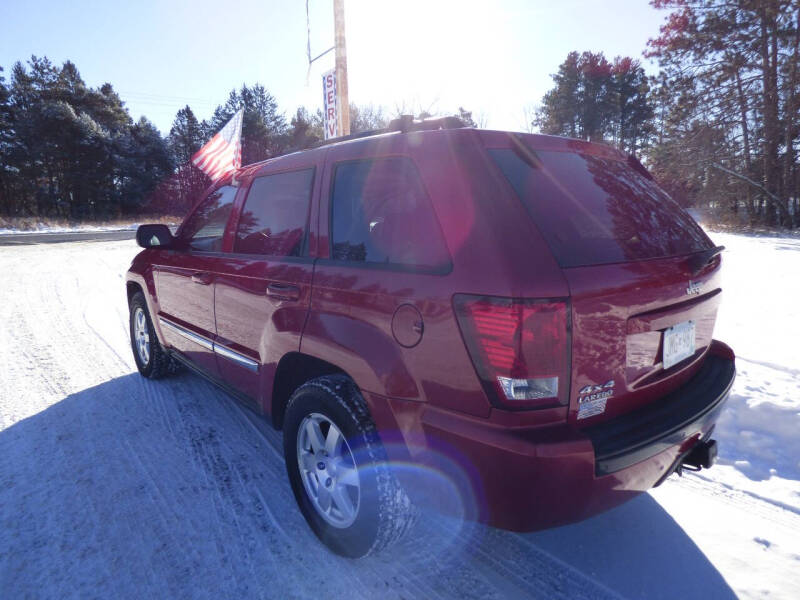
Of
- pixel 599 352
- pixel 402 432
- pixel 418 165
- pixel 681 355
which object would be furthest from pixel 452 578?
pixel 418 165

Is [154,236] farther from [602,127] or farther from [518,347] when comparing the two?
[602,127]

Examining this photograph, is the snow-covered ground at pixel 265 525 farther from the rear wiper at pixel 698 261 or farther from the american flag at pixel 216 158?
the american flag at pixel 216 158

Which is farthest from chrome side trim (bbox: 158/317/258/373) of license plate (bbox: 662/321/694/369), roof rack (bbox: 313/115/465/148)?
license plate (bbox: 662/321/694/369)

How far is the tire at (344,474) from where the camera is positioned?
1.83m

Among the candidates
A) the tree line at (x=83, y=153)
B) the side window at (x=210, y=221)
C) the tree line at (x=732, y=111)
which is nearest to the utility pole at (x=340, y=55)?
the side window at (x=210, y=221)

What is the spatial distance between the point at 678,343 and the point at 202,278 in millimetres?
2811

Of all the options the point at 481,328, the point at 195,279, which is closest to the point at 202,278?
the point at 195,279

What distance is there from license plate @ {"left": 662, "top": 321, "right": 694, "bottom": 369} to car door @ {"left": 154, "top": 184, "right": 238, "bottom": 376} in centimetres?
255

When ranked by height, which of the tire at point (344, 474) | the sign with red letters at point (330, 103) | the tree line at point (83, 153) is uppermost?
the tree line at point (83, 153)

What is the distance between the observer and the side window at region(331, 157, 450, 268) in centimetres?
172

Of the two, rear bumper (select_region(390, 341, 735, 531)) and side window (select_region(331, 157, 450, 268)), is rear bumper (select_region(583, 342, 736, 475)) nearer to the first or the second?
rear bumper (select_region(390, 341, 735, 531))

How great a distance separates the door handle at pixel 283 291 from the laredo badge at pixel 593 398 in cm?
133

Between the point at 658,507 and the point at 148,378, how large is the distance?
4203mm

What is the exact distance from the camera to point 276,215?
8.54ft
